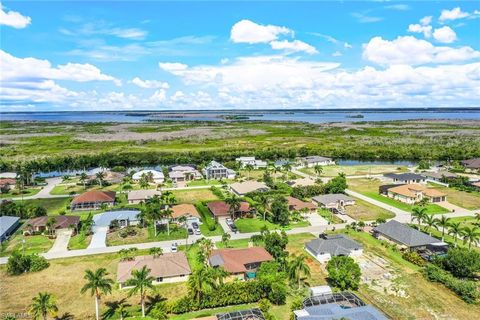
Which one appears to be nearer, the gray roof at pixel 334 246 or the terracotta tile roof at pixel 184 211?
the gray roof at pixel 334 246

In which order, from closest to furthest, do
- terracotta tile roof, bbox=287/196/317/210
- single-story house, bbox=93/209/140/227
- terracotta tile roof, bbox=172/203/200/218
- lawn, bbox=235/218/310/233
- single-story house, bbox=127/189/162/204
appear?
lawn, bbox=235/218/310/233 < single-story house, bbox=93/209/140/227 < terracotta tile roof, bbox=172/203/200/218 < terracotta tile roof, bbox=287/196/317/210 < single-story house, bbox=127/189/162/204

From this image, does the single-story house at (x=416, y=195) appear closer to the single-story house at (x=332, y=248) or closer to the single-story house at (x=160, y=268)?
the single-story house at (x=332, y=248)

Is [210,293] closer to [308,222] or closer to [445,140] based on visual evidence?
[308,222]

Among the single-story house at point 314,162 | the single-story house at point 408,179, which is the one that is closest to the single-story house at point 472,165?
the single-story house at point 408,179

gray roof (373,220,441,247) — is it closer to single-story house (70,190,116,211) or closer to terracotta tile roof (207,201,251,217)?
terracotta tile roof (207,201,251,217)

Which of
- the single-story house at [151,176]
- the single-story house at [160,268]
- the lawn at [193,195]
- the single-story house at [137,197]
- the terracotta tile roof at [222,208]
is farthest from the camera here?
the single-story house at [151,176]

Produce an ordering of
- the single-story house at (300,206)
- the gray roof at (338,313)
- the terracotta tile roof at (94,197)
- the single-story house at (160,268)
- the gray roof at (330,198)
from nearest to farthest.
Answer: the gray roof at (338,313)
the single-story house at (160,268)
the single-story house at (300,206)
the gray roof at (330,198)
the terracotta tile roof at (94,197)

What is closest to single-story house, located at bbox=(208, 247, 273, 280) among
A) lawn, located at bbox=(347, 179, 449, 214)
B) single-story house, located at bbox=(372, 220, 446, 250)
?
single-story house, located at bbox=(372, 220, 446, 250)

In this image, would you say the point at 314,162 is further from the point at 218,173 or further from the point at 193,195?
the point at 193,195
